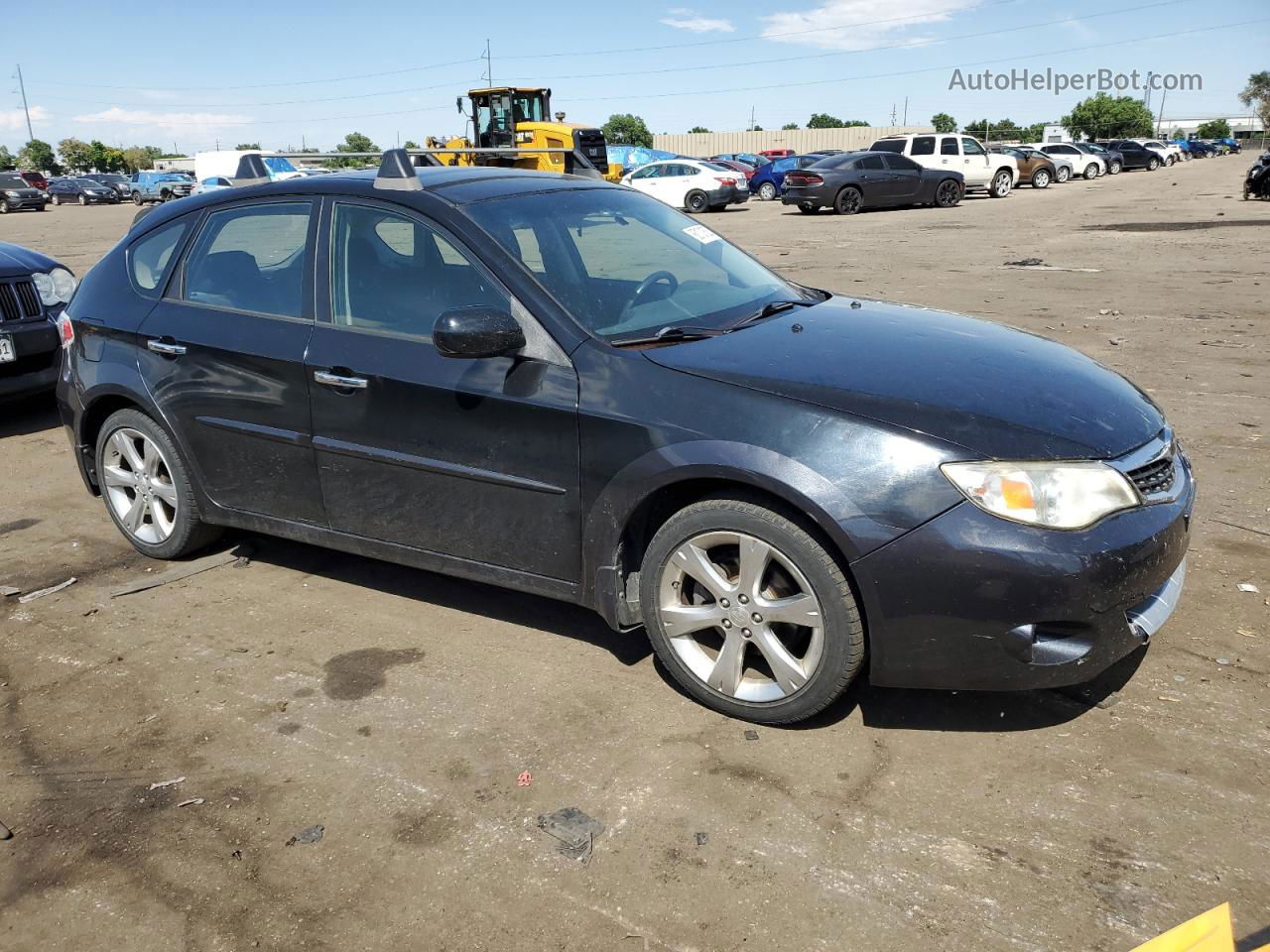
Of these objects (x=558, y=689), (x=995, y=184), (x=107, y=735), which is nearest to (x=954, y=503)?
(x=558, y=689)

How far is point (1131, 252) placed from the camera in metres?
16.0

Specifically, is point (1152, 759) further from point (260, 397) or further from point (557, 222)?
point (260, 397)

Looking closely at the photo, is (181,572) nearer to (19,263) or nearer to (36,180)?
(19,263)

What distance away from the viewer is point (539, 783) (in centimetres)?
309

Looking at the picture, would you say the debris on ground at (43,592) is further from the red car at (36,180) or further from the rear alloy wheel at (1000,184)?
the red car at (36,180)

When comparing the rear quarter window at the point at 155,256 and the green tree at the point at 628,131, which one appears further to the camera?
the green tree at the point at 628,131

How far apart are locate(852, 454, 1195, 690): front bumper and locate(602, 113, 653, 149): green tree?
10641cm

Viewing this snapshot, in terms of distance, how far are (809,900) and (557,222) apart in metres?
2.65

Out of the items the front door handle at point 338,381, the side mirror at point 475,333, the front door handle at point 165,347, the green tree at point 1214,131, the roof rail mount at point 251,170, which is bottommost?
the front door handle at point 338,381

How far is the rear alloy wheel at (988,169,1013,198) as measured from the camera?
110 feet

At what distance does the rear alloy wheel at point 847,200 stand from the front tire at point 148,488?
25251 mm

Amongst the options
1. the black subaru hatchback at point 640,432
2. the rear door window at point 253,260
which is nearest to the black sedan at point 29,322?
the black subaru hatchback at point 640,432

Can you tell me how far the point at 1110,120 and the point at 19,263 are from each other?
122553 millimetres

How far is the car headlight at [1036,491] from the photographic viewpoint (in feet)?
9.58
